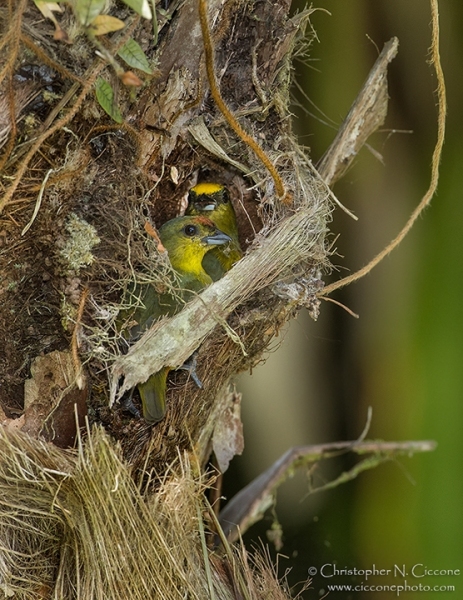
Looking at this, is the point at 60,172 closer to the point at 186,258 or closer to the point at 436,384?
the point at 186,258

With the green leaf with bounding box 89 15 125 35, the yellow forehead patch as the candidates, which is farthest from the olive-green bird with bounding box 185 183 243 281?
the green leaf with bounding box 89 15 125 35

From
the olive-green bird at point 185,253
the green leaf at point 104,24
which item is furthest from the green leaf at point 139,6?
the olive-green bird at point 185,253

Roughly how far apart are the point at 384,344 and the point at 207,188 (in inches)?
37.5

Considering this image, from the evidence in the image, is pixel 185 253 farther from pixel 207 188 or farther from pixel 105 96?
pixel 105 96

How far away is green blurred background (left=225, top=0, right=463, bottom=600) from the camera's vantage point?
9.43 ft

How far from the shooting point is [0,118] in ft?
6.90

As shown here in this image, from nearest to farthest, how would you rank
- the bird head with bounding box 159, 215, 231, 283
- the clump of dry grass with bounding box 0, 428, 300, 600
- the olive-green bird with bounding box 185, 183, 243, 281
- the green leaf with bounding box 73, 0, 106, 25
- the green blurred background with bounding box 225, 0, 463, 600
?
the green leaf with bounding box 73, 0, 106, 25, the clump of dry grass with bounding box 0, 428, 300, 600, the green blurred background with bounding box 225, 0, 463, 600, the bird head with bounding box 159, 215, 231, 283, the olive-green bird with bounding box 185, 183, 243, 281

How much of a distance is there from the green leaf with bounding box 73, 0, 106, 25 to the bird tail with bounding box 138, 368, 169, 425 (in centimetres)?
104

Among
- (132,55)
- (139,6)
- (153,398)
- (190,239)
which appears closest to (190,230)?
(190,239)

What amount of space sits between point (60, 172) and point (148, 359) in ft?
1.98

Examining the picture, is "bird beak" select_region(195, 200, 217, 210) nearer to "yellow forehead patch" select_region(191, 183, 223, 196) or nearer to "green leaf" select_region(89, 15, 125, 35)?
"yellow forehead patch" select_region(191, 183, 223, 196)

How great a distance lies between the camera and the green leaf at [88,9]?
1933 mm

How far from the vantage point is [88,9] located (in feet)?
6.35

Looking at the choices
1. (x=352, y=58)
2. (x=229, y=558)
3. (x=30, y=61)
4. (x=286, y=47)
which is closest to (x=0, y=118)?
(x=30, y=61)
